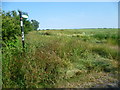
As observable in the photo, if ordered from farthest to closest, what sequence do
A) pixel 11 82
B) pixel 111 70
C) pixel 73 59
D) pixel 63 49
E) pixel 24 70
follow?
pixel 63 49 < pixel 73 59 < pixel 111 70 < pixel 24 70 < pixel 11 82

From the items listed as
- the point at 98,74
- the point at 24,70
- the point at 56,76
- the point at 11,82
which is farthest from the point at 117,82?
the point at 11,82

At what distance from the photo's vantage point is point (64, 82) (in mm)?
2885

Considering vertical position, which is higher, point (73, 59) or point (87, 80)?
point (73, 59)

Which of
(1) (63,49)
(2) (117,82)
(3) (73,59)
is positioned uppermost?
(1) (63,49)

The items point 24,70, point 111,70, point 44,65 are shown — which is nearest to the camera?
point 24,70

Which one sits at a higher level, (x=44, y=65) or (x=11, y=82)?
(x=44, y=65)

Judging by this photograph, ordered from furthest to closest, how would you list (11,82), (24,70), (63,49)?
(63,49)
(24,70)
(11,82)

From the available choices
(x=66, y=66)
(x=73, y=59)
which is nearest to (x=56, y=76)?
(x=66, y=66)

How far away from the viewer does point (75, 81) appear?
2.96m

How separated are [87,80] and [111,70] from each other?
103 cm

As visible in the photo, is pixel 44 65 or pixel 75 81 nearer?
pixel 75 81

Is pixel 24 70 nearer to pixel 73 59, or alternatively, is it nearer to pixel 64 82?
pixel 64 82

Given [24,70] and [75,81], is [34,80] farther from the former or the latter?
[75,81]

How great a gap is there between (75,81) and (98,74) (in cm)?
76
